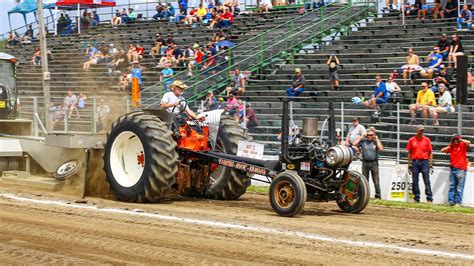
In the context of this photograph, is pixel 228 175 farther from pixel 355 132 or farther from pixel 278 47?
pixel 278 47

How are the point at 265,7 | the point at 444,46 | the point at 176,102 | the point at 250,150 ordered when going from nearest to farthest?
the point at 250,150
the point at 176,102
the point at 444,46
the point at 265,7

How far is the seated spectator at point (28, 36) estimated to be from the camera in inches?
1523

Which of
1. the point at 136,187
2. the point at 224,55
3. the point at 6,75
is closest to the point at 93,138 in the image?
the point at 136,187

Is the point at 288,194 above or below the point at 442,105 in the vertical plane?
below

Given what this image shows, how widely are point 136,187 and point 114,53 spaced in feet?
58.1

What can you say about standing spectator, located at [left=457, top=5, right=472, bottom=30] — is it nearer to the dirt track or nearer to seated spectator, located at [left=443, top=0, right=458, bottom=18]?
seated spectator, located at [left=443, top=0, right=458, bottom=18]

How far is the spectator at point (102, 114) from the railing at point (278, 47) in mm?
6587

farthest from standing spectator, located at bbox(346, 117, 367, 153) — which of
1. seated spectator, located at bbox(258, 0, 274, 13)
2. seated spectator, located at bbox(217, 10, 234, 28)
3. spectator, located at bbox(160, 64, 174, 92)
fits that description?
seated spectator, located at bbox(258, 0, 274, 13)

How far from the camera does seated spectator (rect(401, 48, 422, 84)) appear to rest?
72.5 ft

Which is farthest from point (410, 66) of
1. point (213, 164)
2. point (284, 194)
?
point (284, 194)

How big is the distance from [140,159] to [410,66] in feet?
37.5

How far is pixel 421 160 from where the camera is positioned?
16.9 m

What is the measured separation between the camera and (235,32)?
30562mm

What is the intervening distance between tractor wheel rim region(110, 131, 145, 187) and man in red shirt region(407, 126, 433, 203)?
21.1 feet
